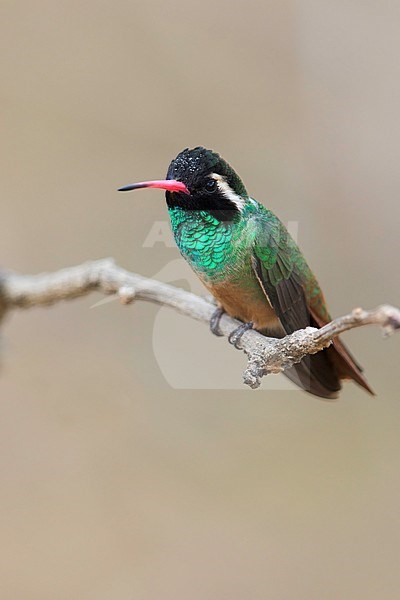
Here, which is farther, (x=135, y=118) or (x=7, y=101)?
(x=7, y=101)

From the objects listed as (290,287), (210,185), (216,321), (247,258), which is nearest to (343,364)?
(290,287)

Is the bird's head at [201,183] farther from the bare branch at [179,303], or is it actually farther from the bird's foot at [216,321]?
the bird's foot at [216,321]

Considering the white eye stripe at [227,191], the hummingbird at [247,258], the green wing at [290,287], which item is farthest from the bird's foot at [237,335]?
the white eye stripe at [227,191]

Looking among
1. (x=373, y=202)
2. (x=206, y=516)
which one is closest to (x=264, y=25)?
(x=373, y=202)

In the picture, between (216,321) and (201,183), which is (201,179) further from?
(216,321)

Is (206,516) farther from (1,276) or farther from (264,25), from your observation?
(264,25)

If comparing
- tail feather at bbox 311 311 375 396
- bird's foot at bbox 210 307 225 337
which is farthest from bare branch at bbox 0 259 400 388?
tail feather at bbox 311 311 375 396

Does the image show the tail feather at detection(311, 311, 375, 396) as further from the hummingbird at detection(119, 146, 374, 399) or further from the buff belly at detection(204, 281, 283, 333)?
the buff belly at detection(204, 281, 283, 333)

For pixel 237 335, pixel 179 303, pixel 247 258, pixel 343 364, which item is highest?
pixel 179 303
